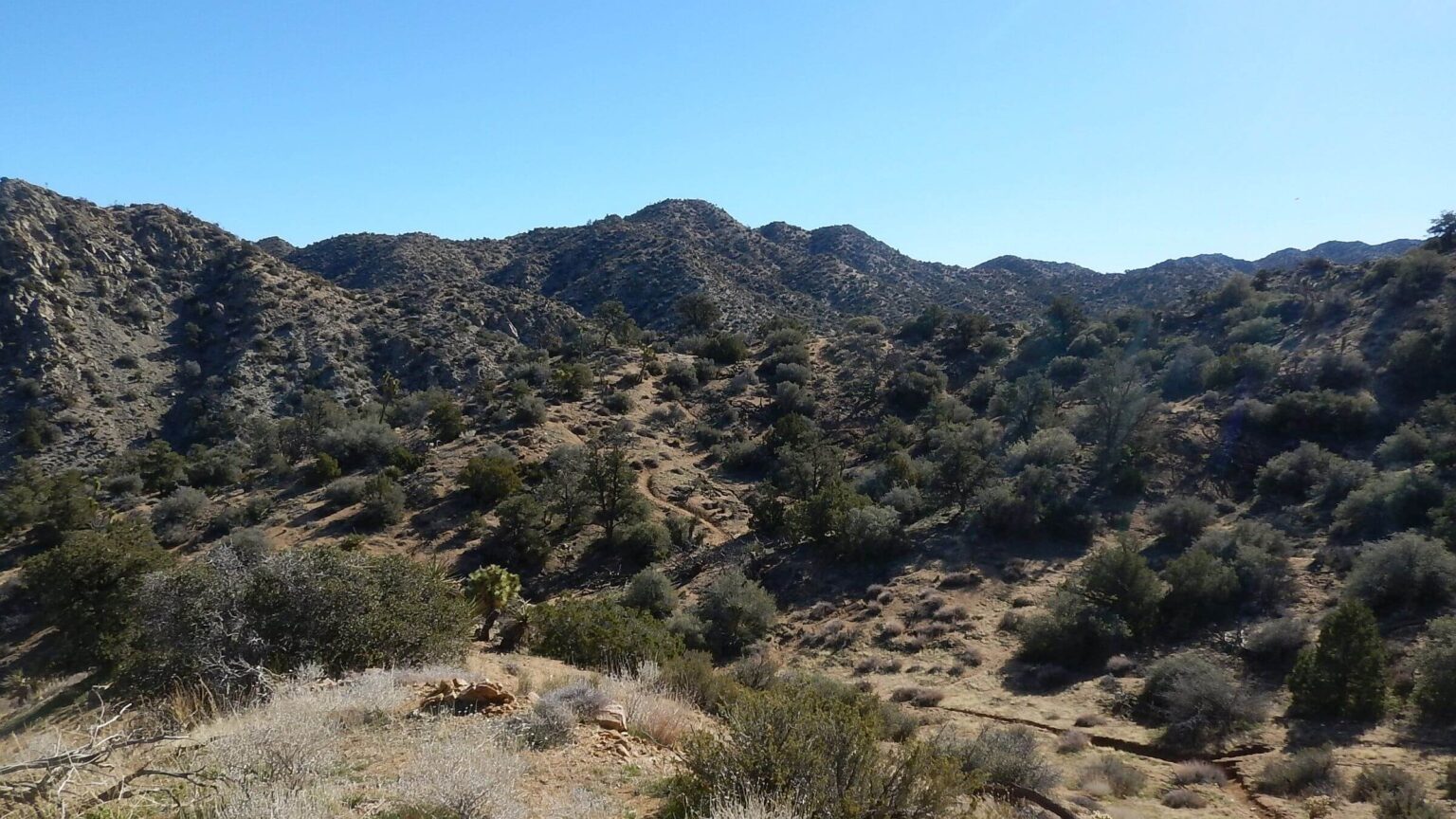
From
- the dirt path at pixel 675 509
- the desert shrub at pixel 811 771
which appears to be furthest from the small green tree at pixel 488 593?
the desert shrub at pixel 811 771

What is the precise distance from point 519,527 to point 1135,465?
26.2 m

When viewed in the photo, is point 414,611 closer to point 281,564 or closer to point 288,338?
point 281,564

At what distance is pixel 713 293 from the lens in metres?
69.8

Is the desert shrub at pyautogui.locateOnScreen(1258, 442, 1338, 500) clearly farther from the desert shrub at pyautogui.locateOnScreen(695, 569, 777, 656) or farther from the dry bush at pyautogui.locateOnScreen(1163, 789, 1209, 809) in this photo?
the dry bush at pyautogui.locateOnScreen(1163, 789, 1209, 809)

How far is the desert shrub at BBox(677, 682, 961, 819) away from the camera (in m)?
4.79

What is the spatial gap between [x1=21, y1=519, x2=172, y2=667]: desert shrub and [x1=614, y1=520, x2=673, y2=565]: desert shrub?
14937 millimetres

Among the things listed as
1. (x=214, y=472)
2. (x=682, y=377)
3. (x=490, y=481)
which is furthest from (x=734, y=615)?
(x=214, y=472)

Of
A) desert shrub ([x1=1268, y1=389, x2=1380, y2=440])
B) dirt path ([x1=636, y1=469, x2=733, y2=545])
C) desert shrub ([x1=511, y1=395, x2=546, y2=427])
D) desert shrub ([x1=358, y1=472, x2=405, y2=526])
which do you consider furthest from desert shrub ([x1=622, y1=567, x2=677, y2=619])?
desert shrub ([x1=1268, y1=389, x2=1380, y2=440])

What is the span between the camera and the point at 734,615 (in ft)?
68.7

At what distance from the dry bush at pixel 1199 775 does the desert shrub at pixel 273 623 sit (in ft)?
39.6

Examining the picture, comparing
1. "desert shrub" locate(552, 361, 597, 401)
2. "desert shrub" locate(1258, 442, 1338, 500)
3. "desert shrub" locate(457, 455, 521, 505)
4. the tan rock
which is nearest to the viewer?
the tan rock

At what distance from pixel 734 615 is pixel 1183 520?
630 inches

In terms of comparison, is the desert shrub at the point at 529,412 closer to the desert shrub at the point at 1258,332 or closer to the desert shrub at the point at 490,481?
the desert shrub at the point at 490,481

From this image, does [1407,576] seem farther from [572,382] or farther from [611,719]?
[572,382]
